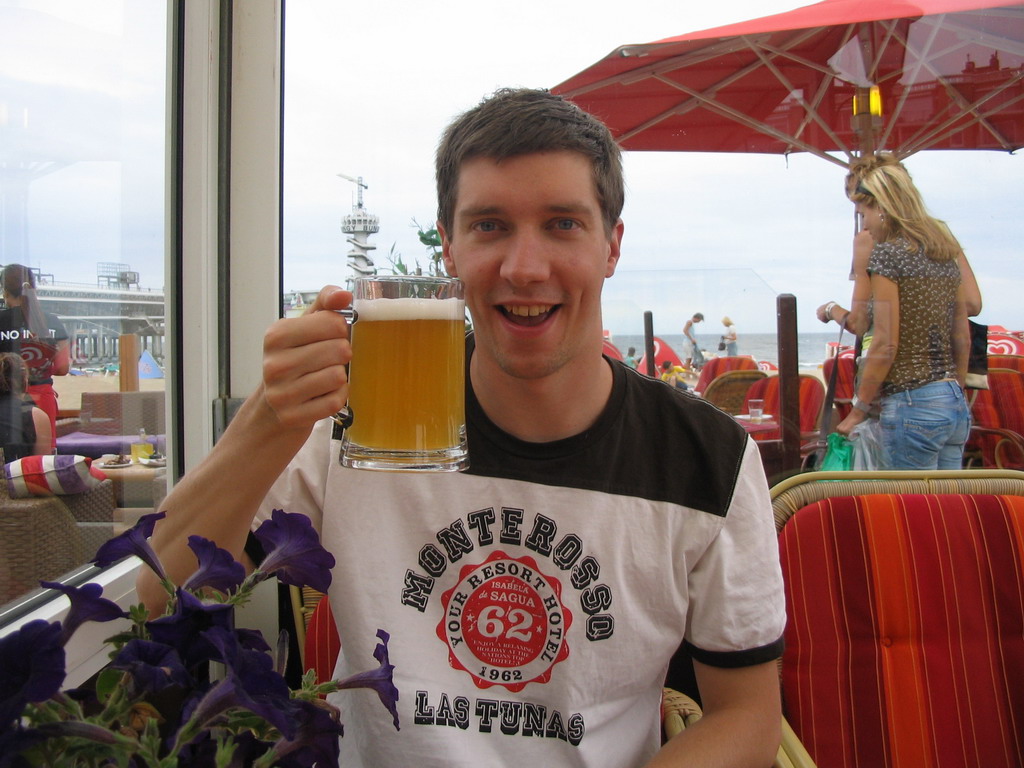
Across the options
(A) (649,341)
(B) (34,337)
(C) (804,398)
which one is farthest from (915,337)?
(B) (34,337)

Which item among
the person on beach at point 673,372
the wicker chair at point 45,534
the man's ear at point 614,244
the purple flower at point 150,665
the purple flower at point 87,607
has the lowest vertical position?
the wicker chair at point 45,534

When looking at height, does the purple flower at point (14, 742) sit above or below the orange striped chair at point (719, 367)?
below

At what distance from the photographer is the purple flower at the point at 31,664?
0.40 m

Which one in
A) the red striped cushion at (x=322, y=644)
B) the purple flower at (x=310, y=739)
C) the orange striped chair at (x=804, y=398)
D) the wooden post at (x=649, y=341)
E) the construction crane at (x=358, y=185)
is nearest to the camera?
the purple flower at (x=310, y=739)

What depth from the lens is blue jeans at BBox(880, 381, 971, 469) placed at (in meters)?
2.95

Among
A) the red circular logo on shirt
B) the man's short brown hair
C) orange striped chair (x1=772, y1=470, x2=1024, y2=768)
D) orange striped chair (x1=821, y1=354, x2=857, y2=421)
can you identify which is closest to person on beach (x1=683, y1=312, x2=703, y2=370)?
orange striped chair (x1=821, y1=354, x2=857, y2=421)

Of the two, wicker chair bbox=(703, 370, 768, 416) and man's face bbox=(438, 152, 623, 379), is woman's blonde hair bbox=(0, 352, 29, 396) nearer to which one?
man's face bbox=(438, 152, 623, 379)

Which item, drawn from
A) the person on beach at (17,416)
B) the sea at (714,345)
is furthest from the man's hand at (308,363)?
the sea at (714,345)

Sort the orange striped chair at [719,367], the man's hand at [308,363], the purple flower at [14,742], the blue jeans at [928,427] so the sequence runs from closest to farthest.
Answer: the purple flower at [14,742] → the man's hand at [308,363] → the blue jeans at [928,427] → the orange striped chair at [719,367]

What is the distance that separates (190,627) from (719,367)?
5.14m

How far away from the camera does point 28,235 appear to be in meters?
1.31

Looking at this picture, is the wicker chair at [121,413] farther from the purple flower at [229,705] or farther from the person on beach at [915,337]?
the person on beach at [915,337]

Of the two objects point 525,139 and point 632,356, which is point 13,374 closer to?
point 525,139

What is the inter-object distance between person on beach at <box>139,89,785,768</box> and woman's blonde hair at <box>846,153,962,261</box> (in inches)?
85.6
